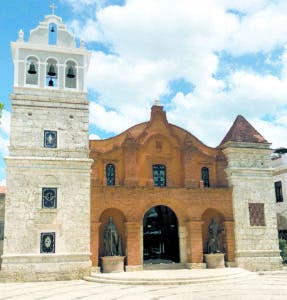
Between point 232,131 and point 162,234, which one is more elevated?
point 232,131

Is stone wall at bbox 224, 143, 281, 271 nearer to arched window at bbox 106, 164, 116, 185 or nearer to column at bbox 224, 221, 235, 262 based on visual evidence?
column at bbox 224, 221, 235, 262

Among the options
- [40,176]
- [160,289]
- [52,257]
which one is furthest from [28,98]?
[160,289]

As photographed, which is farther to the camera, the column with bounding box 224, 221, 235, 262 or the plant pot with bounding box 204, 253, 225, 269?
the column with bounding box 224, 221, 235, 262

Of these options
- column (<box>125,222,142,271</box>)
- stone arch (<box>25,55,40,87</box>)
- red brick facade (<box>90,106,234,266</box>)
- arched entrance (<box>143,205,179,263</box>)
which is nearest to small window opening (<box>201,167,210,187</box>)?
red brick facade (<box>90,106,234,266</box>)

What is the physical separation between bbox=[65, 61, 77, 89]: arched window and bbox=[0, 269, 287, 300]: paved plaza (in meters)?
10.8

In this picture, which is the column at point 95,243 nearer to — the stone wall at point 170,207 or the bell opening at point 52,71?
the stone wall at point 170,207

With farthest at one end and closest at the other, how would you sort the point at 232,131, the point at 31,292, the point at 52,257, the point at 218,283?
1. the point at 232,131
2. the point at 52,257
3. the point at 218,283
4. the point at 31,292

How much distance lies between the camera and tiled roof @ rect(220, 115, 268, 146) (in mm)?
25384

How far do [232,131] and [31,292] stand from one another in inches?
633

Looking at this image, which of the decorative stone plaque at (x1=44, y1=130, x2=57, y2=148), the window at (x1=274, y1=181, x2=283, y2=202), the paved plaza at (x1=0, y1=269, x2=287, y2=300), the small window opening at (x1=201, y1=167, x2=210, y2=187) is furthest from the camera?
the window at (x1=274, y1=181, x2=283, y2=202)

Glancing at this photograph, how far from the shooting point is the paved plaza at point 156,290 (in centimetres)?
1464

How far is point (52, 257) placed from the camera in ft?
65.5

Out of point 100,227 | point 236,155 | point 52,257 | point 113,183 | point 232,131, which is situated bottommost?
point 52,257

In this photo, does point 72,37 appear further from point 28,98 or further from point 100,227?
point 100,227
